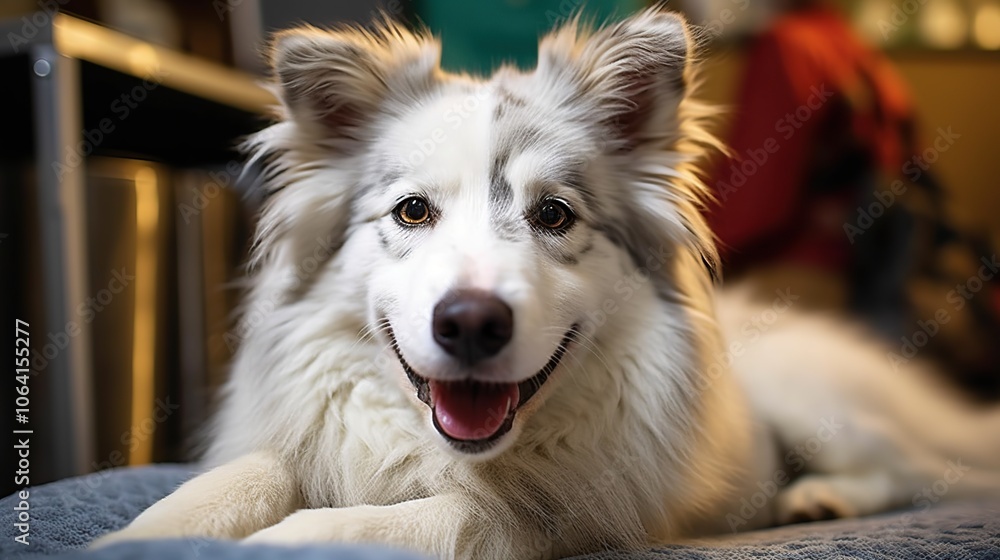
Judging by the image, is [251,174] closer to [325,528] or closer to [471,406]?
[471,406]

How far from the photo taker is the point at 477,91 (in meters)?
1.40

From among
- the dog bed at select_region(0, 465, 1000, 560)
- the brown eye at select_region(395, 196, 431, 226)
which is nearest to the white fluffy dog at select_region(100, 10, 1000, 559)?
the brown eye at select_region(395, 196, 431, 226)

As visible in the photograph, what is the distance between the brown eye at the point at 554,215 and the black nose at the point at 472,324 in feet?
0.97

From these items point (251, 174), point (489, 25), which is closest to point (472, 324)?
point (251, 174)

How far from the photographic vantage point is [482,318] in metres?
1.00

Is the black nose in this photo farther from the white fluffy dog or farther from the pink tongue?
the pink tongue

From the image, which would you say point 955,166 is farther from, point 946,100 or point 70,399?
point 70,399

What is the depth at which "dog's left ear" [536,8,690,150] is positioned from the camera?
1338 millimetres

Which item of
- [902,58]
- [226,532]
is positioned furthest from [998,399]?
[226,532]

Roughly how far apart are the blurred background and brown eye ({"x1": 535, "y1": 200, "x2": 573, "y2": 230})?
0.44 m
